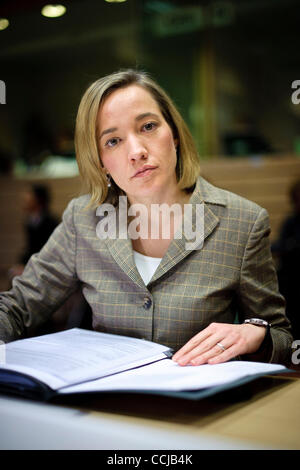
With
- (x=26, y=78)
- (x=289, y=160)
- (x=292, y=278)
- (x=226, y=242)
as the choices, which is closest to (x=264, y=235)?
(x=226, y=242)

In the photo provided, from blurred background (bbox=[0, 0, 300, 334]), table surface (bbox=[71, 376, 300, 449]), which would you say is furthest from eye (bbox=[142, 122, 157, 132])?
blurred background (bbox=[0, 0, 300, 334])

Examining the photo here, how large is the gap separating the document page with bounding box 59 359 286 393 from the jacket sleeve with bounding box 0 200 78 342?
0.47 meters

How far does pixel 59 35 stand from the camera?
7.39m

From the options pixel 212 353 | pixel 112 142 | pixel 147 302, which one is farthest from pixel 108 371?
pixel 112 142

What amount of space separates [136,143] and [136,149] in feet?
0.06

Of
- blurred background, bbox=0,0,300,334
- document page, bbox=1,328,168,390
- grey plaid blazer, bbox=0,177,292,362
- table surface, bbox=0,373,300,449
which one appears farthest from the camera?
blurred background, bbox=0,0,300,334

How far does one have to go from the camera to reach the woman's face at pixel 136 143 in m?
1.13

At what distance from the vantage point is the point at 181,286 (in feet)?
3.65

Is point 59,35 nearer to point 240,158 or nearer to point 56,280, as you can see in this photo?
point 240,158

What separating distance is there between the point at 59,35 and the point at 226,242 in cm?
704

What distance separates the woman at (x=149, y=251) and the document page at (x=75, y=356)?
181 millimetres

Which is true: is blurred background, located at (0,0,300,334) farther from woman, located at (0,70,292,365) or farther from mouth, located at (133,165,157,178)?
mouth, located at (133,165,157,178)

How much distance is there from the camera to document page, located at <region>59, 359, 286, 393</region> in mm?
658

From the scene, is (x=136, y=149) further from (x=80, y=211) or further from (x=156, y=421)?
(x=156, y=421)
